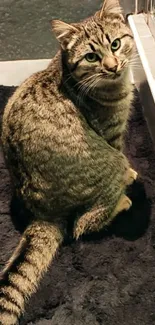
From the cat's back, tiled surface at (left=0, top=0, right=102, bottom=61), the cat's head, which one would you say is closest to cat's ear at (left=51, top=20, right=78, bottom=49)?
the cat's head

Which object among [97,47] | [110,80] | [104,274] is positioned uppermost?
[97,47]

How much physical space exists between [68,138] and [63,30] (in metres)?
0.31

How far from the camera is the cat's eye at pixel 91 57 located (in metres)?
1.57

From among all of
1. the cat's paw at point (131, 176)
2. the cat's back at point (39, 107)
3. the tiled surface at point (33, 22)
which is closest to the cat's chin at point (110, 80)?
the cat's back at point (39, 107)

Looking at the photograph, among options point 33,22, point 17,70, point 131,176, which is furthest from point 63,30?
point 33,22

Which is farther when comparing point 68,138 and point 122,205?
point 122,205

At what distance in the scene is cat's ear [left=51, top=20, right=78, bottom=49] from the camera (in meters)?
1.55

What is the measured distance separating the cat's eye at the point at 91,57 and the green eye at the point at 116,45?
53 mm

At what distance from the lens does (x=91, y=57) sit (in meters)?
1.58

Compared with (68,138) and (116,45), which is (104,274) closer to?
(68,138)

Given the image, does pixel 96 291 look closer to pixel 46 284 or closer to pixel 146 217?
pixel 46 284

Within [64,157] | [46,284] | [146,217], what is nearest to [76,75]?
[64,157]

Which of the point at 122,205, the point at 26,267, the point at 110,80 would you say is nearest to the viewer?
the point at 26,267

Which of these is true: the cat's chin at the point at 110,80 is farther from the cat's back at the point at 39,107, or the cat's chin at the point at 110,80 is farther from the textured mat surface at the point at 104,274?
the textured mat surface at the point at 104,274
